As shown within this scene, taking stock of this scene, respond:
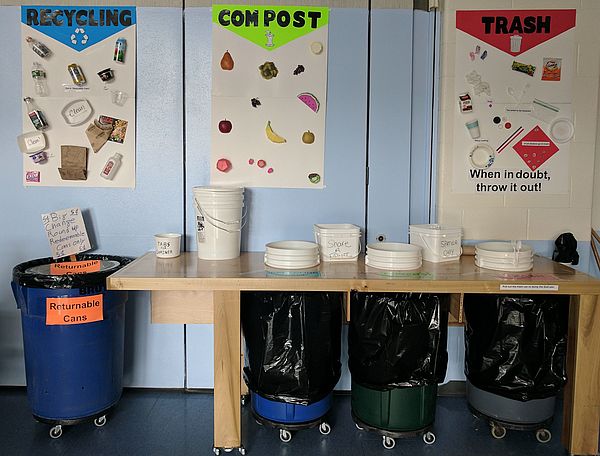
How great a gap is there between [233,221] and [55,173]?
1033 millimetres

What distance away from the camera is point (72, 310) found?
231cm

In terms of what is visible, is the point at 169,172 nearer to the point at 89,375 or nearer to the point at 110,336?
the point at 110,336

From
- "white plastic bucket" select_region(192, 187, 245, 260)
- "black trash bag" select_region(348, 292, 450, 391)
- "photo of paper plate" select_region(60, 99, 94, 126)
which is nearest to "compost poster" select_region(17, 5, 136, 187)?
"photo of paper plate" select_region(60, 99, 94, 126)

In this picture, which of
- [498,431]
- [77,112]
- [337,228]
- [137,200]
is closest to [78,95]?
[77,112]

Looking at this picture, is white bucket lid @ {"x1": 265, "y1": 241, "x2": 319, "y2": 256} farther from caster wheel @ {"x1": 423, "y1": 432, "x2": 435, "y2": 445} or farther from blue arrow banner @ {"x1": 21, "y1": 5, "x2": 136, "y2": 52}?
blue arrow banner @ {"x1": 21, "y1": 5, "x2": 136, "y2": 52}

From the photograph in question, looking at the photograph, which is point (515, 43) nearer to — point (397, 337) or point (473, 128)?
point (473, 128)

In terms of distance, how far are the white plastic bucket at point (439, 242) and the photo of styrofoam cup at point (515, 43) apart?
40.2 inches

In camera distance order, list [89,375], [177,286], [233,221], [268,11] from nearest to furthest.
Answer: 1. [177,286]
2. [89,375]
3. [233,221]
4. [268,11]

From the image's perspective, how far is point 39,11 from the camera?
2.78 metres

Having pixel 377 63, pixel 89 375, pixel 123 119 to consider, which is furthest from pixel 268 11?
pixel 89 375

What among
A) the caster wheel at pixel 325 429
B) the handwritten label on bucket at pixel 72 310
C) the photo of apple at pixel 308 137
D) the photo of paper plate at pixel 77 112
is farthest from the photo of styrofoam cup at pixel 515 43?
the handwritten label on bucket at pixel 72 310

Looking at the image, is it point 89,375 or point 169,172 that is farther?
point 169,172

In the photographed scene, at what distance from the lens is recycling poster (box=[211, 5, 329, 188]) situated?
278cm

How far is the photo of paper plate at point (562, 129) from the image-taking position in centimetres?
281
